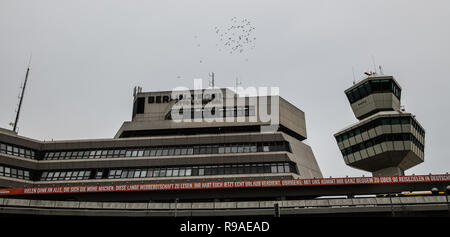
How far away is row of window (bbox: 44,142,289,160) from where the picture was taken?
56188 millimetres

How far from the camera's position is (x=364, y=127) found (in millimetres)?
59906

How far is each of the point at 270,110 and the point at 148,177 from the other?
72.4 feet

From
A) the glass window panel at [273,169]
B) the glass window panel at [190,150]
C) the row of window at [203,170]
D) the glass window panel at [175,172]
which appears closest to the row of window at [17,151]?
the row of window at [203,170]

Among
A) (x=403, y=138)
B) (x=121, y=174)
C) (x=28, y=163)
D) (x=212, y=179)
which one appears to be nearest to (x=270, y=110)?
(x=212, y=179)

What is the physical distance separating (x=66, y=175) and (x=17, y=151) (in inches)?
339

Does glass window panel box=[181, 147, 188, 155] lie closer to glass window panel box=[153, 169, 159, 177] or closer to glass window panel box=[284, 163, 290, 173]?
glass window panel box=[153, 169, 159, 177]

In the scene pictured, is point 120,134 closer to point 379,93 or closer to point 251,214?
point 251,214

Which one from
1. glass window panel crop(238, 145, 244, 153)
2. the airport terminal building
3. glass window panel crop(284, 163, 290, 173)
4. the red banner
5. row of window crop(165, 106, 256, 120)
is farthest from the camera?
row of window crop(165, 106, 256, 120)

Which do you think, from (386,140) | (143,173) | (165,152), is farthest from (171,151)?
(386,140)

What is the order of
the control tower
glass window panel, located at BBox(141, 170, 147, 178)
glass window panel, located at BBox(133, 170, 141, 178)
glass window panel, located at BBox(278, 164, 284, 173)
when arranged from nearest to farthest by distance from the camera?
glass window panel, located at BBox(278, 164, 284, 173) < glass window panel, located at BBox(141, 170, 147, 178) < glass window panel, located at BBox(133, 170, 141, 178) < the control tower

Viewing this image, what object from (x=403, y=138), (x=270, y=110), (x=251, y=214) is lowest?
(x=251, y=214)

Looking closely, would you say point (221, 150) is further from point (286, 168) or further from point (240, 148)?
point (286, 168)

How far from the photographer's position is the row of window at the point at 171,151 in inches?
2212

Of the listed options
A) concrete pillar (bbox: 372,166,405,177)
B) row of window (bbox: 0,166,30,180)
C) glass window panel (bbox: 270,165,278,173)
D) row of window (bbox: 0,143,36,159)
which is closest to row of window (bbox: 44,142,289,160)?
row of window (bbox: 0,143,36,159)
